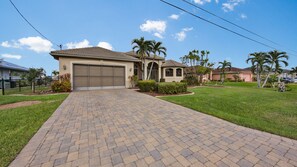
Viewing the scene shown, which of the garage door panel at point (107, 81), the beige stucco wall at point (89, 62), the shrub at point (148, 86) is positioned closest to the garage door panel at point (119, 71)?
the beige stucco wall at point (89, 62)

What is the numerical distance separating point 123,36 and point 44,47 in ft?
41.0

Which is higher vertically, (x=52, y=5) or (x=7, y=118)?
(x=52, y=5)

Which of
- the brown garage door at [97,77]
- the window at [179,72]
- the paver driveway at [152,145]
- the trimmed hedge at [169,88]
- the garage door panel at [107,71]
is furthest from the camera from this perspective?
the window at [179,72]

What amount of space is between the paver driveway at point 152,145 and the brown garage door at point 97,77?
8.87 meters

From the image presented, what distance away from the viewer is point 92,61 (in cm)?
1242

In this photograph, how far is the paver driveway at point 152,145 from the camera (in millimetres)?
2205

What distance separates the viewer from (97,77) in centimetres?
1284

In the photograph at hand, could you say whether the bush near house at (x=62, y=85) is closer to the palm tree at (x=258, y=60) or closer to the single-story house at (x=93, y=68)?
the single-story house at (x=93, y=68)

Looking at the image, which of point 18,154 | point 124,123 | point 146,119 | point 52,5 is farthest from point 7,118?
point 52,5

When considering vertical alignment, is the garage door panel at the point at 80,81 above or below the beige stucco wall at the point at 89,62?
below

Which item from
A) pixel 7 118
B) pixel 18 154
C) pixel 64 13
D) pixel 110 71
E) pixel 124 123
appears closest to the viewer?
pixel 18 154

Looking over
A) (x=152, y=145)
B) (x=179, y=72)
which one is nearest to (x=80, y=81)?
(x=152, y=145)

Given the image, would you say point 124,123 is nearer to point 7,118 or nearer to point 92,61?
point 7,118

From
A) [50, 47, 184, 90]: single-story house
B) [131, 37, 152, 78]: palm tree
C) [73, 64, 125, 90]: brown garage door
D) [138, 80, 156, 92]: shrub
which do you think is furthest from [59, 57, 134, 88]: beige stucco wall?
[138, 80, 156, 92]: shrub
